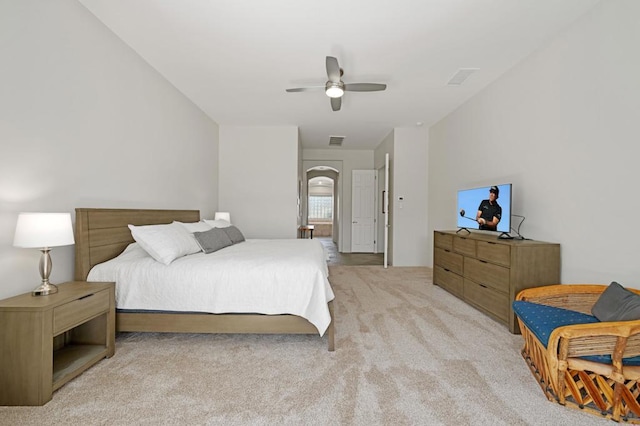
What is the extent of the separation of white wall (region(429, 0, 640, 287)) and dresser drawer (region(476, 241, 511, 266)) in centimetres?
46

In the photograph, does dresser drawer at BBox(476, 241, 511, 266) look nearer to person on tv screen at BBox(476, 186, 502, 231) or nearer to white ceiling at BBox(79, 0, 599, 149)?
person on tv screen at BBox(476, 186, 502, 231)

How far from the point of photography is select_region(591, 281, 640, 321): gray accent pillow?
1611 millimetres

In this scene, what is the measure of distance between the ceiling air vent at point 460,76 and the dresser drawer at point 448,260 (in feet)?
7.11

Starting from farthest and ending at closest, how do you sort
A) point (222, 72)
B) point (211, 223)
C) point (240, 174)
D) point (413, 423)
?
point (240, 174) → point (211, 223) → point (222, 72) → point (413, 423)

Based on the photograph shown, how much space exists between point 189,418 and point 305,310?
0.97 m

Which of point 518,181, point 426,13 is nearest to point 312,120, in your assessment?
point 426,13

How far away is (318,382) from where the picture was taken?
1.82 meters

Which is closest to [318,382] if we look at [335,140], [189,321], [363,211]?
[189,321]

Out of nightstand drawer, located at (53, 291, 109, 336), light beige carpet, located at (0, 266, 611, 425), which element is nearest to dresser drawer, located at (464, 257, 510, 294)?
light beige carpet, located at (0, 266, 611, 425)

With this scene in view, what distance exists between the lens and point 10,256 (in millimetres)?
1822

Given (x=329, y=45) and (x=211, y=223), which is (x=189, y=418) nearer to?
(x=211, y=223)

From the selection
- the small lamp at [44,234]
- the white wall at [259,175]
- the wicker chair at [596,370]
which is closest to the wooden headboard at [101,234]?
the small lamp at [44,234]

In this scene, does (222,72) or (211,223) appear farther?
(211,223)

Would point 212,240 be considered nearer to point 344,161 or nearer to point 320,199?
point 344,161
